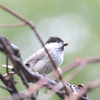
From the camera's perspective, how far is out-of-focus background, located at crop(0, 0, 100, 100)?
5254 mm

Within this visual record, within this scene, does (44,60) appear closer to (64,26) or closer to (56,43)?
(56,43)

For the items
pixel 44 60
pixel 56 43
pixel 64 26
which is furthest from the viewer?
pixel 64 26

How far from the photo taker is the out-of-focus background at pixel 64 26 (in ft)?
17.2

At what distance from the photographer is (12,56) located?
0.58 metres

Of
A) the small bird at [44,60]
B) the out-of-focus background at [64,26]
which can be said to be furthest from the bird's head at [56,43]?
the out-of-focus background at [64,26]

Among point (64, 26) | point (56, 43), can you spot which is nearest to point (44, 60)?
point (56, 43)

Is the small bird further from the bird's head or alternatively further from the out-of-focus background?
the out-of-focus background

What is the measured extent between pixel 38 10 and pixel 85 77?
1406 millimetres

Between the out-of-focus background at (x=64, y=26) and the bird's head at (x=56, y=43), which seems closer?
the bird's head at (x=56, y=43)

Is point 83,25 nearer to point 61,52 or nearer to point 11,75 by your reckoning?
point 61,52

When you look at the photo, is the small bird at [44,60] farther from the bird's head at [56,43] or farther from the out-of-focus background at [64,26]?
the out-of-focus background at [64,26]

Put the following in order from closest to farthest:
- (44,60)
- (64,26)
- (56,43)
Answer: (44,60), (56,43), (64,26)

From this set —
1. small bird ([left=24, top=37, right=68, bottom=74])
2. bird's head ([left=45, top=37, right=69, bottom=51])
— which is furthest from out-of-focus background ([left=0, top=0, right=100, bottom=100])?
small bird ([left=24, top=37, right=68, bottom=74])

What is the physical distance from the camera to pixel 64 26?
24.5ft
